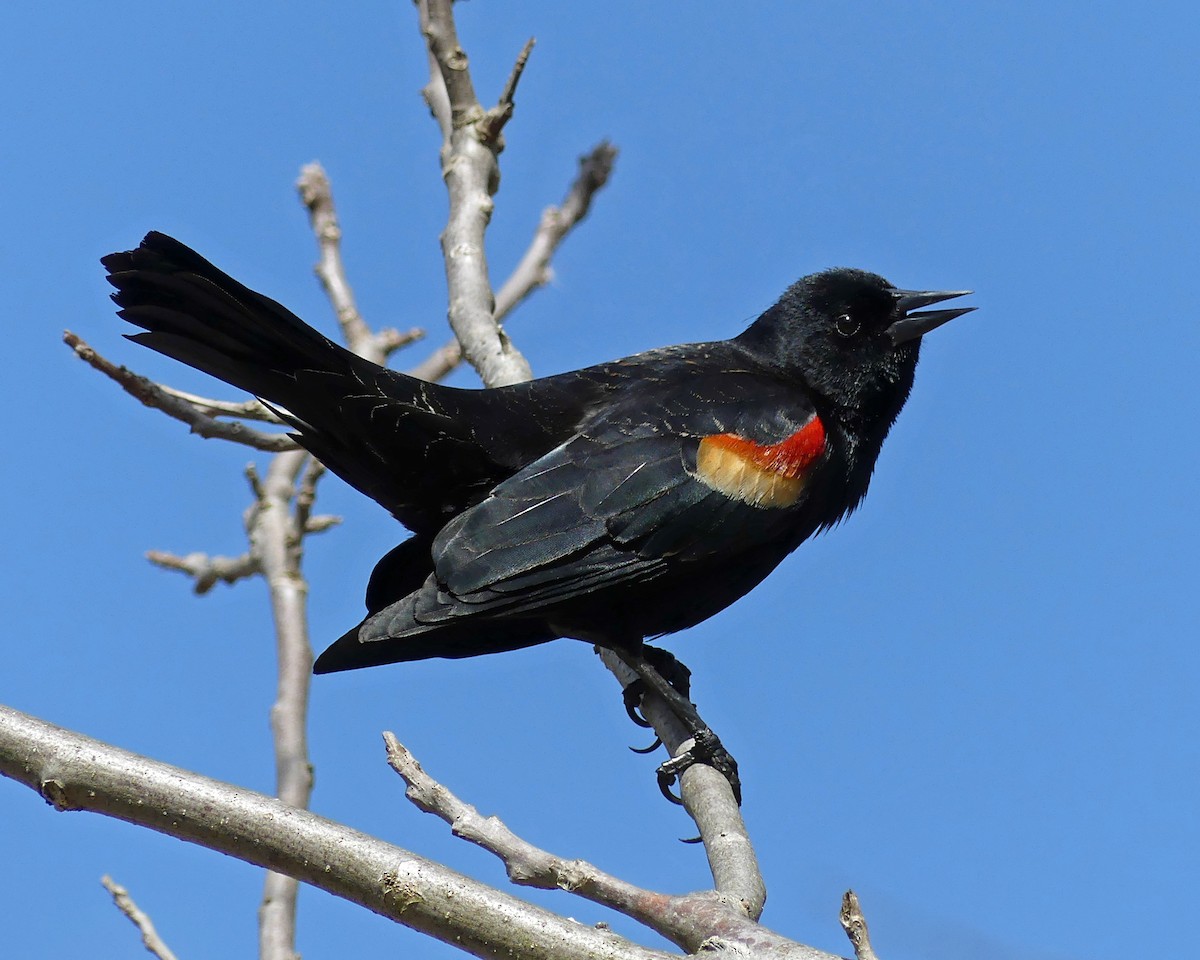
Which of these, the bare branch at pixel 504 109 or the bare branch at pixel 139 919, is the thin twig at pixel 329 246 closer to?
the bare branch at pixel 504 109

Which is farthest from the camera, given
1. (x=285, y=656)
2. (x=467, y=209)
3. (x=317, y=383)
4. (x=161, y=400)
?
(x=467, y=209)

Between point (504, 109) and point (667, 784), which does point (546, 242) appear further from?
point (667, 784)

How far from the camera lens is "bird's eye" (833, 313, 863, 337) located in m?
4.70

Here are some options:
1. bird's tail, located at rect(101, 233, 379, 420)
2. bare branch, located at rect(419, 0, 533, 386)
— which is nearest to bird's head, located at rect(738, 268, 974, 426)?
bare branch, located at rect(419, 0, 533, 386)

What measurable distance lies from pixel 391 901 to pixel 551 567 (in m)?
1.81

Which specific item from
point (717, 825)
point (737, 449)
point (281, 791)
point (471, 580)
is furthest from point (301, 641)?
point (717, 825)

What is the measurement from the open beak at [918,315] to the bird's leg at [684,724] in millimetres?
1450

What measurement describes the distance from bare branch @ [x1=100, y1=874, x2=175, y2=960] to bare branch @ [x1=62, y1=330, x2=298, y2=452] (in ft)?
4.86

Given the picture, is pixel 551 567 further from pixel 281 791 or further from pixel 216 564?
pixel 216 564

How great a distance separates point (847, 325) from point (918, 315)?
0.26m

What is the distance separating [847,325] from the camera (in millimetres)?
4707

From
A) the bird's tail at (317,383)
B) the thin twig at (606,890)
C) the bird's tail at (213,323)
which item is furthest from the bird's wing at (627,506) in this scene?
the thin twig at (606,890)

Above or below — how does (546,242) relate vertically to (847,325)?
above

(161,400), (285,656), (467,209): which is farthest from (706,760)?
(467,209)
